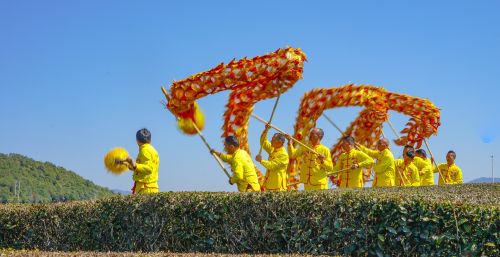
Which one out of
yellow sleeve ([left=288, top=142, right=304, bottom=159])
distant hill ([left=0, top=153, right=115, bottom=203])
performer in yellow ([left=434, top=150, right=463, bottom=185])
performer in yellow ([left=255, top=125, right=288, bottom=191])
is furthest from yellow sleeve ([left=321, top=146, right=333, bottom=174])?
distant hill ([left=0, top=153, right=115, bottom=203])

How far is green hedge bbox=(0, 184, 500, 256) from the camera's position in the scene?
265 inches

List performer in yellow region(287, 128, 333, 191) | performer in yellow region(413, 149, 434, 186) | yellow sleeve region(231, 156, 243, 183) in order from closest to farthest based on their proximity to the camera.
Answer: yellow sleeve region(231, 156, 243, 183), performer in yellow region(287, 128, 333, 191), performer in yellow region(413, 149, 434, 186)

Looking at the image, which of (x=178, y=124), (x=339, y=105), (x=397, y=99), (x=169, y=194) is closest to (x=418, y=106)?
(x=397, y=99)

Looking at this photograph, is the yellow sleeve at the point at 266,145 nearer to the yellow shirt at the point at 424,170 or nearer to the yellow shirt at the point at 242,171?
the yellow shirt at the point at 242,171

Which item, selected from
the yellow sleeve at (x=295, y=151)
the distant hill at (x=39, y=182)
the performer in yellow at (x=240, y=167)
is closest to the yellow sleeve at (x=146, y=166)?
the performer in yellow at (x=240, y=167)

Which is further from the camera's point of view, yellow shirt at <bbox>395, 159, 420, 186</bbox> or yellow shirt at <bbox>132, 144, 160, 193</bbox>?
yellow shirt at <bbox>395, 159, 420, 186</bbox>

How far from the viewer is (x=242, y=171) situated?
898 centimetres

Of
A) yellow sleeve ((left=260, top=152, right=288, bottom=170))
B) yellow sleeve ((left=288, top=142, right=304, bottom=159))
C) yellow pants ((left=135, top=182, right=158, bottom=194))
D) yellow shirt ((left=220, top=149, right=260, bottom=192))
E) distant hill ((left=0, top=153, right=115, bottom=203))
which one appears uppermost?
distant hill ((left=0, top=153, right=115, bottom=203))

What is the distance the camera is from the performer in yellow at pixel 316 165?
1152 cm

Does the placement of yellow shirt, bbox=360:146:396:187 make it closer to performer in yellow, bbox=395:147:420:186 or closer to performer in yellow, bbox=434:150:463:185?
performer in yellow, bbox=395:147:420:186

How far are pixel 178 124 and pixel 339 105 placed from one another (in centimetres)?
430

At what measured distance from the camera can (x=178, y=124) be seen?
1156 cm

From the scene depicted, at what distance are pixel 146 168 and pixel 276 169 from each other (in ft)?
7.71

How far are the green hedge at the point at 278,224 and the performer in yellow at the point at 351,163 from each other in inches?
145
